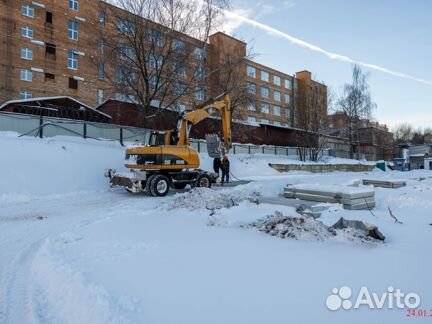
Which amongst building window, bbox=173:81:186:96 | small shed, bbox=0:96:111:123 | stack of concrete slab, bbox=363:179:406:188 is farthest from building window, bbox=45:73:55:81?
stack of concrete slab, bbox=363:179:406:188

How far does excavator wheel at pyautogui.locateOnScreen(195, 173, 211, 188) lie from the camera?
12512 millimetres

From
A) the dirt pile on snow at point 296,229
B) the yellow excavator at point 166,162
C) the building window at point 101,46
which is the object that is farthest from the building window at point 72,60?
the dirt pile on snow at point 296,229

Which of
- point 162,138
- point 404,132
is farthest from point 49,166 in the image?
point 404,132

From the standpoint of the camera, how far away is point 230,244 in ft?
15.9

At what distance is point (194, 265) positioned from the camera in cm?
394

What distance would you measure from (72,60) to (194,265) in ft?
123

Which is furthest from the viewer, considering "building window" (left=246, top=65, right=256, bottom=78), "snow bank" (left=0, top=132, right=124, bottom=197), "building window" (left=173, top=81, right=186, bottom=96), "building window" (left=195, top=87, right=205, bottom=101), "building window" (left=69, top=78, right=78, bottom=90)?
"building window" (left=246, top=65, right=256, bottom=78)

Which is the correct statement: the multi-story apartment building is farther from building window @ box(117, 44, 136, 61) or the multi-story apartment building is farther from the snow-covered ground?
the snow-covered ground

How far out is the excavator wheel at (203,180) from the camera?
41.0 feet

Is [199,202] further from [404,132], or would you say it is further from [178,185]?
[404,132]

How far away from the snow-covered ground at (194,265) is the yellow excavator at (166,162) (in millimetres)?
2846

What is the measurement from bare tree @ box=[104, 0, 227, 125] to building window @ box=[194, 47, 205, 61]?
0.09 ft

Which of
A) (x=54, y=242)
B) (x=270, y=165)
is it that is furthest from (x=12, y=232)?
(x=270, y=165)

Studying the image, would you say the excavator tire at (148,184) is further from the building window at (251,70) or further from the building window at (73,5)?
the building window at (251,70)
